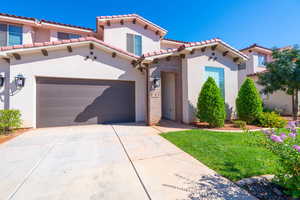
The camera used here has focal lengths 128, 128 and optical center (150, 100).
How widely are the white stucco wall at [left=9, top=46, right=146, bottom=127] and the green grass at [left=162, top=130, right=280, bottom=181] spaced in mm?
4149

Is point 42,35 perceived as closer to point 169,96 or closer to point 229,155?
point 169,96

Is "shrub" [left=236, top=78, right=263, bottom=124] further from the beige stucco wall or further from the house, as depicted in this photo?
the beige stucco wall

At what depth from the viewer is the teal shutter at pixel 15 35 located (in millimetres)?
8534

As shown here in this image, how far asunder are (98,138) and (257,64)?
18.9 m

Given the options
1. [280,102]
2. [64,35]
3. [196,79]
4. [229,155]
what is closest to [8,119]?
[64,35]

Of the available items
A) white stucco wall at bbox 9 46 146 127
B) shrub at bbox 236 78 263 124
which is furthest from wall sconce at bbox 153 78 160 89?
shrub at bbox 236 78 263 124

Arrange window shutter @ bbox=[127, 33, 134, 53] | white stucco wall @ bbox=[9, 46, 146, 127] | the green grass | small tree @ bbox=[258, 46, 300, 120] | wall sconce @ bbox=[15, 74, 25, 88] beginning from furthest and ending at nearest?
window shutter @ bbox=[127, 33, 134, 53] < small tree @ bbox=[258, 46, 300, 120] < white stucco wall @ bbox=[9, 46, 146, 127] < wall sconce @ bbox=[15, 74, 25, 88] < the green grass

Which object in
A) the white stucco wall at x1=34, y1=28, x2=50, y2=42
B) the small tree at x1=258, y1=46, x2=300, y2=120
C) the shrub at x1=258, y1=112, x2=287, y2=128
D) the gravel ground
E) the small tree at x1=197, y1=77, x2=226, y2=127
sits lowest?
the gravel ground

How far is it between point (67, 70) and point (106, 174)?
6233mm

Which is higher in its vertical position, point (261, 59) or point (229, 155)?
point (261, 59)

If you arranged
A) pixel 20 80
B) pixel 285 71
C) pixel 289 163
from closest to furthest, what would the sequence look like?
pixel 289 163, pixel 20 80, pixel 285 71

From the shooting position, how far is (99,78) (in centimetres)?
722

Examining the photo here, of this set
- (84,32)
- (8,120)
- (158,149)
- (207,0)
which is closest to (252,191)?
(158,149)

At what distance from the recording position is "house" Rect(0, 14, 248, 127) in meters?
6.14
